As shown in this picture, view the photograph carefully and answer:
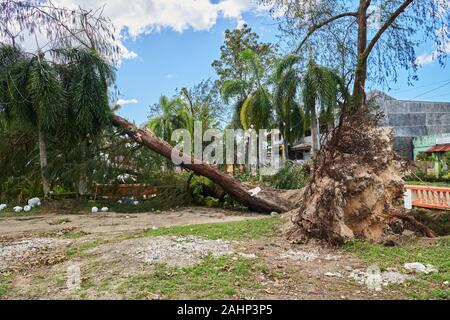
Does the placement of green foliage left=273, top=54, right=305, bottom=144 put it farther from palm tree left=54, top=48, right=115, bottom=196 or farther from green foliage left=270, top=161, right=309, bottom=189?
palm tree left=54, top=48, right=115, bottom=196

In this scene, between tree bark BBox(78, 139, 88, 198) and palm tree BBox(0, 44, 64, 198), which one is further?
tree bark BBox(78, 139, 88, 198)

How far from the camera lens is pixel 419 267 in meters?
3.60

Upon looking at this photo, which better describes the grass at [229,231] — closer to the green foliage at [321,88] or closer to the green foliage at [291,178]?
the green foliage at [291,178]

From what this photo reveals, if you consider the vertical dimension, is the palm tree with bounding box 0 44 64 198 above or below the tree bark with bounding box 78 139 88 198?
above

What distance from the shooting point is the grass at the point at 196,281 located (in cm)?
294

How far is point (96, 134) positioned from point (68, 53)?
223 cm

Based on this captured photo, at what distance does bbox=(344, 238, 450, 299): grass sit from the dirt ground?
0.68ft

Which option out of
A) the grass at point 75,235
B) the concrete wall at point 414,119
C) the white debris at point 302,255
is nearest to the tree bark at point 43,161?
the grass at point 75,235

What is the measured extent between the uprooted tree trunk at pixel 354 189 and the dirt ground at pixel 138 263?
1.64 ft

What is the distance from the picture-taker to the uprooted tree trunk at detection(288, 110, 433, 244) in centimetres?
496

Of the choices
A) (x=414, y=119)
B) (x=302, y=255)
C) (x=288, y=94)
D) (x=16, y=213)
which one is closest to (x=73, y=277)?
(x=302, y=255)

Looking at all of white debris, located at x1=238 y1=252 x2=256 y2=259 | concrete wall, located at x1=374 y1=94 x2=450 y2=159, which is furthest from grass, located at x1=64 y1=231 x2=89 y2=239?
concrete wall, located at x1=374 y1=94 x2=450 y2=159

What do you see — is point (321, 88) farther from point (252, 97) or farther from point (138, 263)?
point (138, 263)

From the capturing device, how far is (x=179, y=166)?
10148 millimetres
